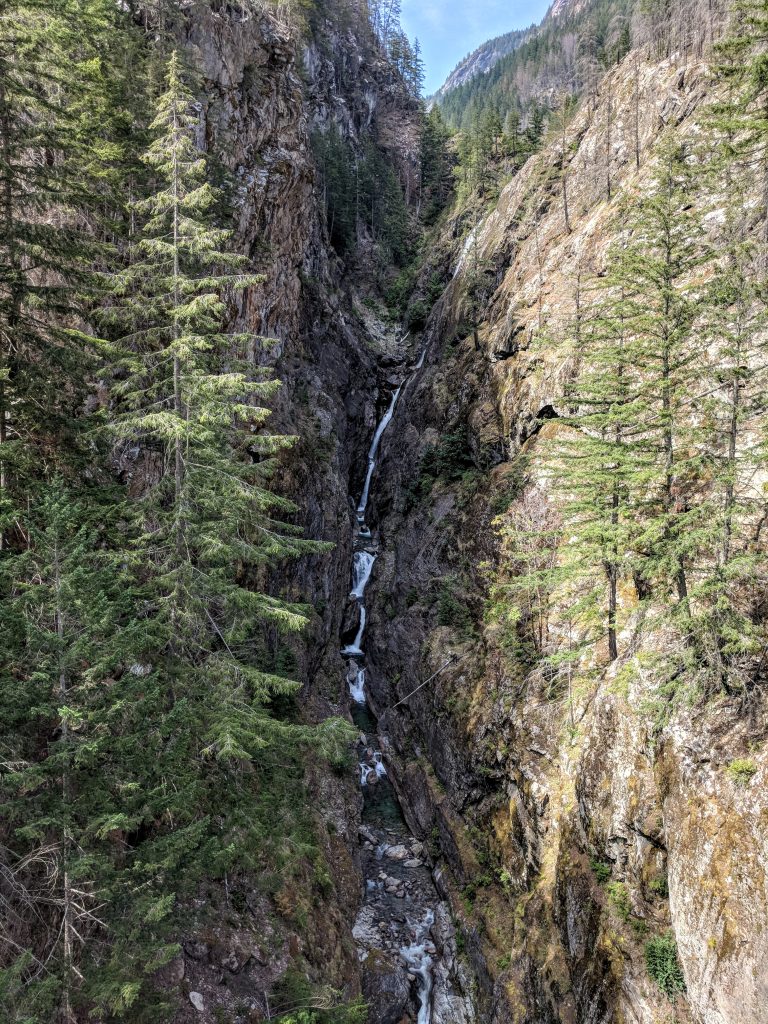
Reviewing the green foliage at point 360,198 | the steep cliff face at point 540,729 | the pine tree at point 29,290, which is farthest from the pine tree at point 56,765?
the green foliage at point 360,198

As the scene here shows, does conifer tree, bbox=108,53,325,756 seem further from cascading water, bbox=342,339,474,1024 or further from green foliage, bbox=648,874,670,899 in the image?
green foliage, bbox=648,874,670,899

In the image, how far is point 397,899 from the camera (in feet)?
55.9

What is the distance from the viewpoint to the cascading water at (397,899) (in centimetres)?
1470

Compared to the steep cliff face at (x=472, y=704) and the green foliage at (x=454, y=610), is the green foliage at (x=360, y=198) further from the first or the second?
the green foliage at (x=454, y=610)

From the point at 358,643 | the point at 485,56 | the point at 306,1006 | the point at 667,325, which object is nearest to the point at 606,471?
the point at 667,325

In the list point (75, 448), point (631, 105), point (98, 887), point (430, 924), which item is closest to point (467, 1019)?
point (430, 924)

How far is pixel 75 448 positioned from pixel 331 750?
7353 millimetres

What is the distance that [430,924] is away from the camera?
1644 centimetres

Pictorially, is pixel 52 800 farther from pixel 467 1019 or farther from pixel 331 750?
pixel 467 1019

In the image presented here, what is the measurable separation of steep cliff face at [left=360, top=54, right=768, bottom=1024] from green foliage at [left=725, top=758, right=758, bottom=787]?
7 centimetres

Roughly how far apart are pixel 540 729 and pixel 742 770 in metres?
7.32

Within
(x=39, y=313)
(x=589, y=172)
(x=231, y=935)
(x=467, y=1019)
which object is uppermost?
(x=589, y=172)

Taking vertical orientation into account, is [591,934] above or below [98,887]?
below

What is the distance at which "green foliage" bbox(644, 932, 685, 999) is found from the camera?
9648 mm
